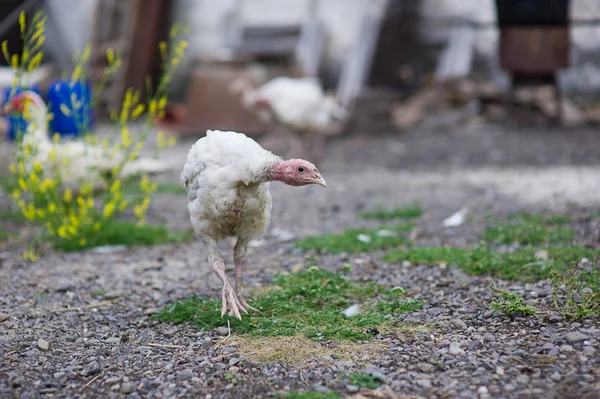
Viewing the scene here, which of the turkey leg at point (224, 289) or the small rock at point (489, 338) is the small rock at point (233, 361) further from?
the small rock at point (489, 338)

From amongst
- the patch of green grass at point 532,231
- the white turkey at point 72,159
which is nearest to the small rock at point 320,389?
the patch of green grass at point 532,231

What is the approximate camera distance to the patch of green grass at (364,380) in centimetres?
266

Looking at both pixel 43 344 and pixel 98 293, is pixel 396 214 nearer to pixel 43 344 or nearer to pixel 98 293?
pixel 98 293

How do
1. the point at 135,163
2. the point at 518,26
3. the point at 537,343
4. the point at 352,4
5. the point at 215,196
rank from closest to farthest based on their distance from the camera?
the point at 537,343, the point at 215,196, the point at 135,163, the point at 518,26, the point at 352,4

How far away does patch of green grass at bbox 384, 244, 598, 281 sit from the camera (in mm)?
3822

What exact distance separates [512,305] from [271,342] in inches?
48.3

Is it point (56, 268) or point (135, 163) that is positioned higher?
point (135, 163)

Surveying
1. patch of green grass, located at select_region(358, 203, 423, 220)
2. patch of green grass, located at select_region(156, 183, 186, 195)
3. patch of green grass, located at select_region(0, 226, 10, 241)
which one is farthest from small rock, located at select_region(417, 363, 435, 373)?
patch of green grass, located at select_region(156, 183, 186, 195)

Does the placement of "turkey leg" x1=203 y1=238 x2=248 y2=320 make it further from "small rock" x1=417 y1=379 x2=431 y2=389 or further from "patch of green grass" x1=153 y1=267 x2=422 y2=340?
"small rock" x1=417 y1=379 x2=431 y2=389

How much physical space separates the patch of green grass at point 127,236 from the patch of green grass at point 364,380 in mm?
2802

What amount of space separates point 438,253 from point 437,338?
1.24 m

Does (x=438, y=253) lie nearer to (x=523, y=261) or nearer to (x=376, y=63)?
(x=523, y=261)

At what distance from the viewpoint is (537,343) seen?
9.75 ft

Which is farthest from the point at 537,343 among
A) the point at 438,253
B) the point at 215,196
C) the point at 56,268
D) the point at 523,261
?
the point at 56,268
